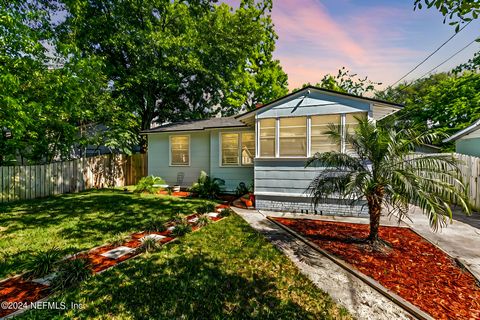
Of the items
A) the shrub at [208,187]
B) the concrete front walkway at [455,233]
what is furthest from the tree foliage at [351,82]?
the concrete front walkway at [455,233]

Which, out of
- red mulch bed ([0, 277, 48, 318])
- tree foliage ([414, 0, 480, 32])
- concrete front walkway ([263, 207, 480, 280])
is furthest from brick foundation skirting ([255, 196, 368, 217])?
red mulch bed ([0, 277, 48, 318])

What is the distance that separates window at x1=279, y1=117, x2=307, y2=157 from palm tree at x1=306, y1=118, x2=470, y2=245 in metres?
2.71

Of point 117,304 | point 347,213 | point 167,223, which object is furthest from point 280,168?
point 117,304

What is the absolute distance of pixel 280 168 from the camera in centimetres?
751

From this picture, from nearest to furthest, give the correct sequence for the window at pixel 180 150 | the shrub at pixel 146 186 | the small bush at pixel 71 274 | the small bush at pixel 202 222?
the small bush at pixel 71 274, the small bush at pixel 202 222, the shrub at pixel 146 186, the window at pixel 180 150

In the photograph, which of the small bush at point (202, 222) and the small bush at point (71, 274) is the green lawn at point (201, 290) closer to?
the small bush at point (71, 274)

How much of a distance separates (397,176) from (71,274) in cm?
584

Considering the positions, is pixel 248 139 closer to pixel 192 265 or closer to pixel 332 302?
pixel 192 265

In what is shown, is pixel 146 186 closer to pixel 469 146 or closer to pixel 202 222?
pixel 202 222

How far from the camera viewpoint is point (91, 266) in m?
3.55

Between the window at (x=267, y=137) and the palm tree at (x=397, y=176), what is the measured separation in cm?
310

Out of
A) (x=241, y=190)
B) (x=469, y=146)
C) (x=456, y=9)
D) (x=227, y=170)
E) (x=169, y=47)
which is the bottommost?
(x=241, y=190)

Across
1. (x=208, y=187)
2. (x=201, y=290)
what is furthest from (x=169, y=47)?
(x=201, y=290)

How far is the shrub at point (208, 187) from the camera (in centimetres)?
982
